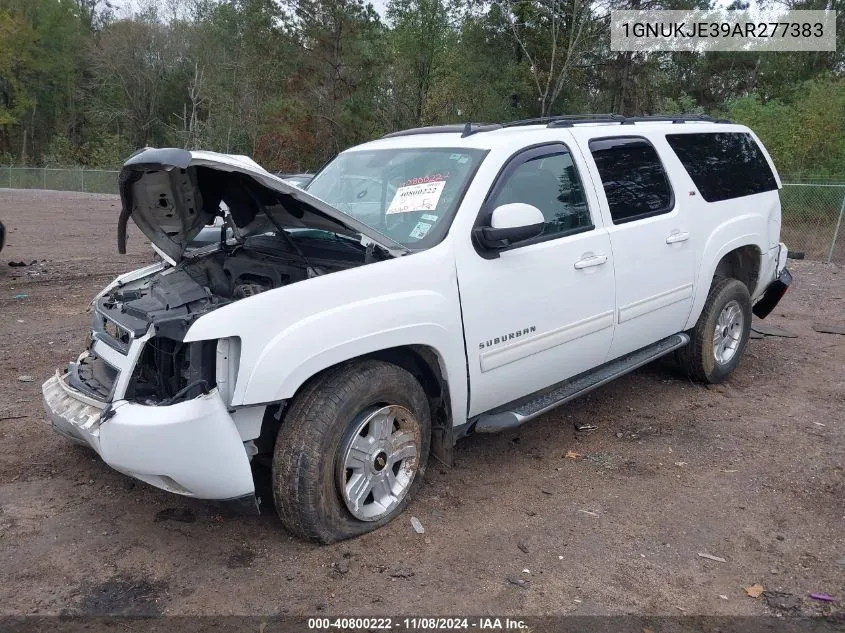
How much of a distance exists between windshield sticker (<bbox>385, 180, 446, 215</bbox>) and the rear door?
116cm

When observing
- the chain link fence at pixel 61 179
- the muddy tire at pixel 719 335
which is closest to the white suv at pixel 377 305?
the muddy tire at pixel 719 335

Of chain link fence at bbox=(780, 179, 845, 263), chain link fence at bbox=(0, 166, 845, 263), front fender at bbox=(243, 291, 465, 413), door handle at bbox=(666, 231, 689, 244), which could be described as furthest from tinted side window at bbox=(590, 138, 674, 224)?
chain link fence at bbox=(0, 166, 845, 263)

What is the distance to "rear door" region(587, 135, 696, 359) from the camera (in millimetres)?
4500

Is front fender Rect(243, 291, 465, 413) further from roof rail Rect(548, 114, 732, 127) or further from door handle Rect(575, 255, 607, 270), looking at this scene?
roof rail Rect(548, 114, 732, 127)

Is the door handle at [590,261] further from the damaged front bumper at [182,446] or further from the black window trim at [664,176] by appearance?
the damaged front bumper at [182,446]

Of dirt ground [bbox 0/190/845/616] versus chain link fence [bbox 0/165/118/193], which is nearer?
dirt ground [bbox 0/190/845/616]

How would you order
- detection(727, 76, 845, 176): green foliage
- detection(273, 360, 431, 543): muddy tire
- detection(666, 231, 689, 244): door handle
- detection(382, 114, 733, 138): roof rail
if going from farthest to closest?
detection(727, 76, 845, 176): green foliage, detection(666, 231, 689, 244): door handle, detection(382, 114, 733, 138): roof rail, detection(273, 360, 431, 543): muddy tire

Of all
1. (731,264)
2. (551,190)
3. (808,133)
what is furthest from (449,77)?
(551,190)

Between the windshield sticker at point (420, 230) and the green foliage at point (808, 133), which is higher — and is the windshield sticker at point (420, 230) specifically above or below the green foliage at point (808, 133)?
below

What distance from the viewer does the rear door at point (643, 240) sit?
14.8ft

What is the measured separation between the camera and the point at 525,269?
12.7 ft

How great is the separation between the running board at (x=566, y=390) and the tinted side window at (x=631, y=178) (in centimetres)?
95

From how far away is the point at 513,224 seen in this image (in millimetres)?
3561

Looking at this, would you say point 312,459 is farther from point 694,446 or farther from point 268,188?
point 694,446
